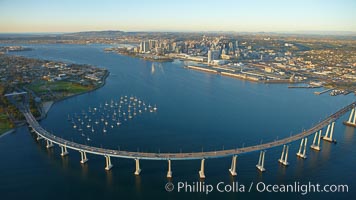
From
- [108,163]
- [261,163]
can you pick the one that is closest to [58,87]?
[108,163]

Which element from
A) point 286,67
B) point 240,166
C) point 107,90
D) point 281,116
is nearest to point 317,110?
point 281,116

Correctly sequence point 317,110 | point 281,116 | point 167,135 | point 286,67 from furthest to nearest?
1. point 286,67
2. point 317,110
3. point 281,116
4. point 167,135

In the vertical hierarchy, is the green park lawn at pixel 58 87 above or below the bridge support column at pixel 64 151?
above

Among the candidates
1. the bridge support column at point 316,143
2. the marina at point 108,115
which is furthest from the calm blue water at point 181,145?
the marina at point 108,115

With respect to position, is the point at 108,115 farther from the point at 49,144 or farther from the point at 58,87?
the point at 58,87

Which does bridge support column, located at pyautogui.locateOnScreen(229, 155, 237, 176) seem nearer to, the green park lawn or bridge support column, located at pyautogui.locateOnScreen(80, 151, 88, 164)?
bridge support column, located at pyautogui.locateOnScreen(80, 151, 88, 164)

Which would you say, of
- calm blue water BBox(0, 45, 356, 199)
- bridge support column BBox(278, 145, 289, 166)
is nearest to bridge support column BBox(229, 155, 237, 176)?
calm blue water BBox(0, 45, 356, 199)

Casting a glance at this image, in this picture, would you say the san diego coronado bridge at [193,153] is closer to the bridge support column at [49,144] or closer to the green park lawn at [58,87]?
the bridge support column at [49,144]

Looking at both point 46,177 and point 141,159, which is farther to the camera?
point 141,159

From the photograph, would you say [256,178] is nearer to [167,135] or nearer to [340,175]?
[340,175]
